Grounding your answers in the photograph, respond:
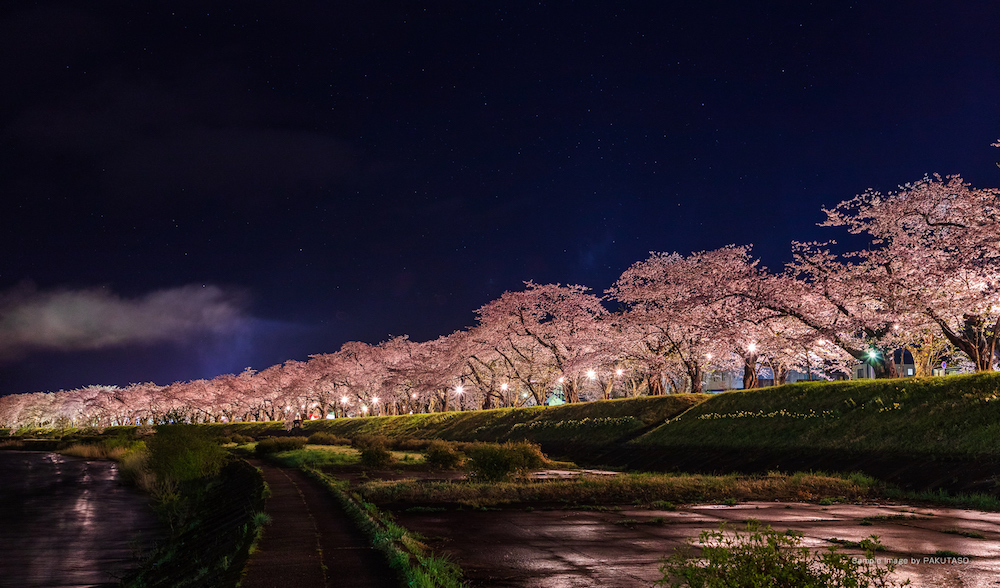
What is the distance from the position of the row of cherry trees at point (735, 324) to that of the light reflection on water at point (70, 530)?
15258mm

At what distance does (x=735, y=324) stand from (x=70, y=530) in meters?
35.1

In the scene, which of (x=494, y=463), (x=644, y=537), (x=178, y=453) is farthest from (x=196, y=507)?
(x=644, y=537)

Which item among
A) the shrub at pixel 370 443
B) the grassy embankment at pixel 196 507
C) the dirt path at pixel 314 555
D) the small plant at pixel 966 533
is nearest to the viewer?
the dirt path at pixel 314 555

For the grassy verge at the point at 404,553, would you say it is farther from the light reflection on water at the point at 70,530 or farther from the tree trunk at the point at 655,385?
the tree trunk at the point at 655,385

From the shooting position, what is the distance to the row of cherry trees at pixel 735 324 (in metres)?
27.9

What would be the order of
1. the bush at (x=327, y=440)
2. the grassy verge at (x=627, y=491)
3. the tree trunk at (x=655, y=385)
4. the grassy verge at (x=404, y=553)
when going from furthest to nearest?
the tree trunk at (x=655, y=385), the bush at (x=327, y=440), the grassy verge at (x=627, y=491), the grassy verge at (x=404, y=553)

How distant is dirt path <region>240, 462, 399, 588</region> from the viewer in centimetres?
821

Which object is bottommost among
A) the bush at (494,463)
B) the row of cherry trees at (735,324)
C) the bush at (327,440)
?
the bush at (327,440)

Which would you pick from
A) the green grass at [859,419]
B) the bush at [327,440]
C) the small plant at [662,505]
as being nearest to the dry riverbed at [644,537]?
the small plant at [662,505]

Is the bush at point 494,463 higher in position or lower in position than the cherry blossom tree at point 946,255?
lower

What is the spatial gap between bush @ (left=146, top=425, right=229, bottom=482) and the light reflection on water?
1963 millimetres

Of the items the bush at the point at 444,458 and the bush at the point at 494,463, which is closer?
the bush at the point at 494,463

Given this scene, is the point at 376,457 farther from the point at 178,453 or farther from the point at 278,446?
the point at 278,446

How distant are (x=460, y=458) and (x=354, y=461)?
6.89 meters
